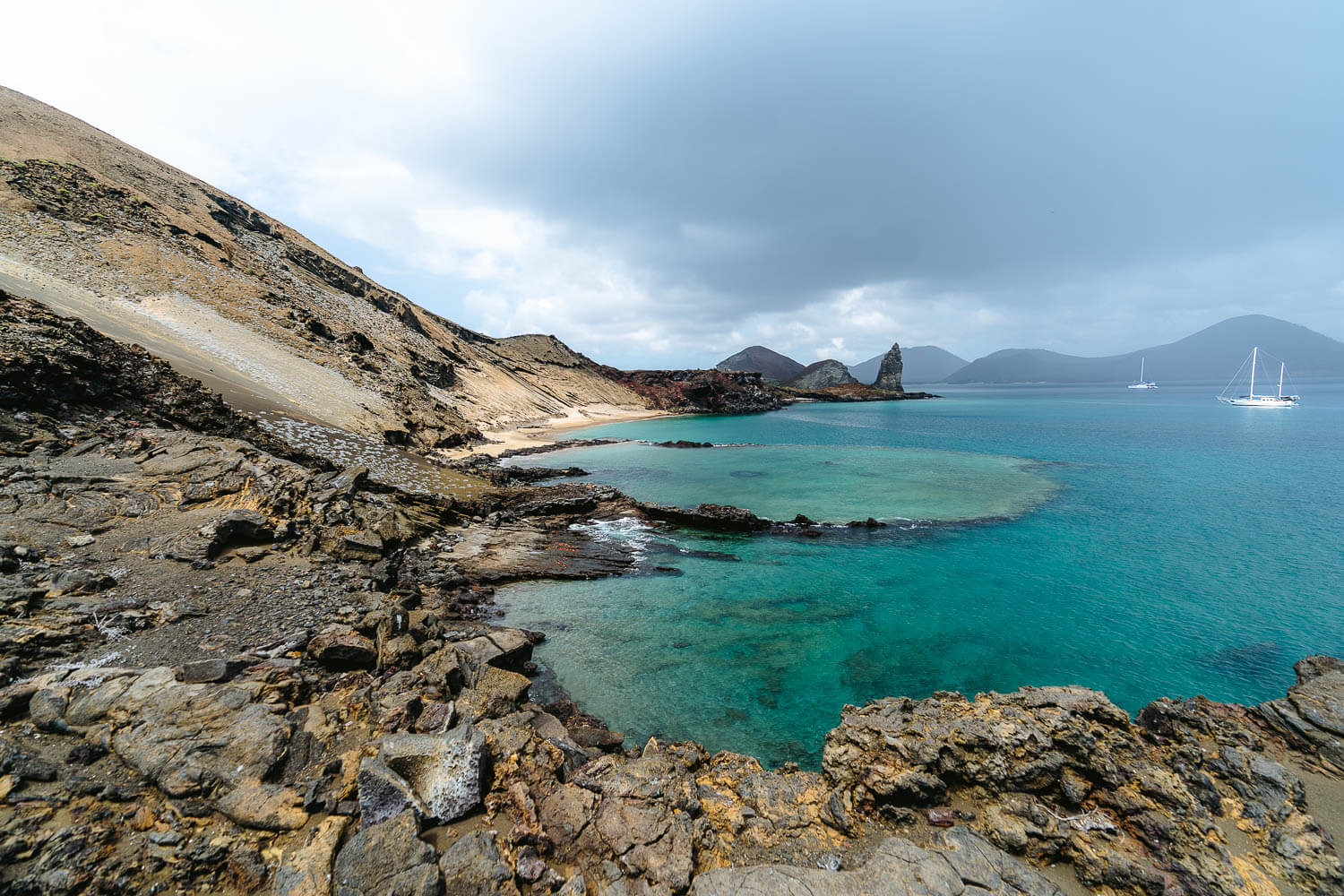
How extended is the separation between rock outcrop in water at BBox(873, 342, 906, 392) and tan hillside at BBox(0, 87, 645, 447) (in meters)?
133

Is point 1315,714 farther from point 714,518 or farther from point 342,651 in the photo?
point 714,518

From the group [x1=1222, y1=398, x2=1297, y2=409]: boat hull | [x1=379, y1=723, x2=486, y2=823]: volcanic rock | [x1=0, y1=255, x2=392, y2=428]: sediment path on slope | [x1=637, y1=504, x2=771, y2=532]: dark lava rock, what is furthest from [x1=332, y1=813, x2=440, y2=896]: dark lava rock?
[x1=1222, y1=398, x2=1297, y2=409]: boat hull

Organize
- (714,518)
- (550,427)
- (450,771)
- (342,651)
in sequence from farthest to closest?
1. (550,427)
2. (714,518)
3. (342,651)
4. (450,771)

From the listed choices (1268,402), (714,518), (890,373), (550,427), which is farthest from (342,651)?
(890,373)

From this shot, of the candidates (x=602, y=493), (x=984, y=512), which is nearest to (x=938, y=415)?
(x=984, y=512)

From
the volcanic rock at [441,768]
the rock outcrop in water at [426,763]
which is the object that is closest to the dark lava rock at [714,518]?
the rock outcrop in water at [426,763]

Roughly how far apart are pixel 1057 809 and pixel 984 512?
24059 millimetres

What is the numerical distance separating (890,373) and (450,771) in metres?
167

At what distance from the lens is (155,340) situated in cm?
2250

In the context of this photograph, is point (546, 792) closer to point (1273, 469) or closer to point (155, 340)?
point (155, 340)

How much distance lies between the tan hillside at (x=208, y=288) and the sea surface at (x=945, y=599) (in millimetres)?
18829

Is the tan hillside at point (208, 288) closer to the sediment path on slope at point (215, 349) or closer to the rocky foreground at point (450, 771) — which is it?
the sediment path on slope at point (215, 349)

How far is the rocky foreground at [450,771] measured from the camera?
4773 mm

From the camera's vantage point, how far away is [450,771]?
577 cm
